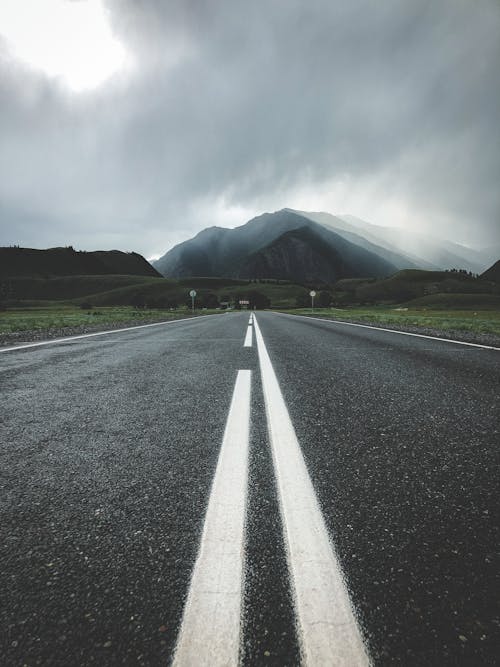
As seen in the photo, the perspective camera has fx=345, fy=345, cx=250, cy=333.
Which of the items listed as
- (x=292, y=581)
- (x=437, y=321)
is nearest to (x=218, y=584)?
(x=292, y=581)

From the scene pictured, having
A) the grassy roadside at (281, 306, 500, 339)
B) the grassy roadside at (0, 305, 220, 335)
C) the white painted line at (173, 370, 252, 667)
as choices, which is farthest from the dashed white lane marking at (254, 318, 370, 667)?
the grassy roadside at (0, 305, 220, 335)

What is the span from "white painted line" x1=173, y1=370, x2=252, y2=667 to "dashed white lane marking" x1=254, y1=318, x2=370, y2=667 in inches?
6.9

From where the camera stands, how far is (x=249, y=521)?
139 centimetres

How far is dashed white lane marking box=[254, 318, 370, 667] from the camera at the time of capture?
0.87m

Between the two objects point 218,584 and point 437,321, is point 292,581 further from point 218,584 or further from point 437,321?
point 437,321

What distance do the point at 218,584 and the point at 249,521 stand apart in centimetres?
33

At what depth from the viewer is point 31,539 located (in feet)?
4.35

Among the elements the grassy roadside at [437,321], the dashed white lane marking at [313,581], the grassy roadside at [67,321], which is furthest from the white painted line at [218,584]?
the grassy roadside at [67,321]

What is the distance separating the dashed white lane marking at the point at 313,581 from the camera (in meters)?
0.87

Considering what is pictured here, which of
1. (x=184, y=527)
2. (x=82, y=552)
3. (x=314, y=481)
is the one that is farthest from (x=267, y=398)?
(x=82, y=552)

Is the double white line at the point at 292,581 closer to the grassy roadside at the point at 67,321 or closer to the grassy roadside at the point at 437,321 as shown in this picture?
the grassy roadside at the point at 437,321

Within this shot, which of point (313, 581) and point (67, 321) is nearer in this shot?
point (313, 581)

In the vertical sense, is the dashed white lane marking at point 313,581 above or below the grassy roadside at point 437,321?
above

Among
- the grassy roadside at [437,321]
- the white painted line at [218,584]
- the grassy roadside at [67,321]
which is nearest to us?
the white painted line at [218,584]
